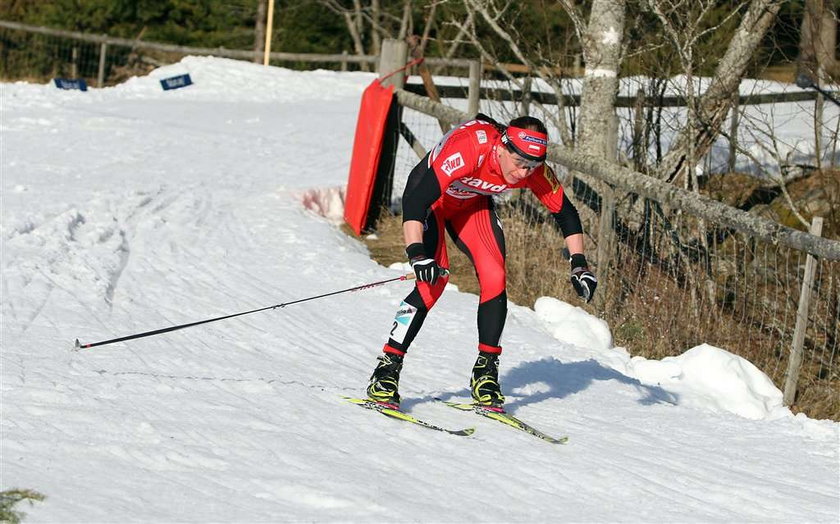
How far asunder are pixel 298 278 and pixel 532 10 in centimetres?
1659

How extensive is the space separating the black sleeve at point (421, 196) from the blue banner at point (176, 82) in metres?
14.5

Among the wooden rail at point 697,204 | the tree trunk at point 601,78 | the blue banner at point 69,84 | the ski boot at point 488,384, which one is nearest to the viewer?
the ski boot at point 488,384

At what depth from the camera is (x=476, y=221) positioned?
5.93m

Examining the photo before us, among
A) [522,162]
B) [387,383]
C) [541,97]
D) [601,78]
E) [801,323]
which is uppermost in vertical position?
[601,78]

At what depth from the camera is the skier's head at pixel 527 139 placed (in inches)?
213

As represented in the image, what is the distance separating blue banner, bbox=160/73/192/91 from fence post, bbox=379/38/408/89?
8846mm

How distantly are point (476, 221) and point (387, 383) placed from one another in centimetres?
96

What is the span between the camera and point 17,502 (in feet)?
12.5

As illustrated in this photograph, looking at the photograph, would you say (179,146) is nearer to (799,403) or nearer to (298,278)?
(298,278)

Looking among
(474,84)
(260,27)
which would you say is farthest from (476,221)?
(260,27)

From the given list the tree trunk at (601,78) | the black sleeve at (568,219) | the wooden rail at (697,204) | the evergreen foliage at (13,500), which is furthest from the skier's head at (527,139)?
the tree trunk at (601,78)

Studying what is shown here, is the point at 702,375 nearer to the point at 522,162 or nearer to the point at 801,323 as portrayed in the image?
the point at 801,323

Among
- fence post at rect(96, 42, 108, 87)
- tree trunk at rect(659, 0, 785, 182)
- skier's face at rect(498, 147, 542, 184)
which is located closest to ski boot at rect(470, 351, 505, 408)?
skier's face at rect(498, 147, 542, 184)

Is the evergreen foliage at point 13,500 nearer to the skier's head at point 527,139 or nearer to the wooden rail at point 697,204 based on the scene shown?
the skier's head at point 527,139
